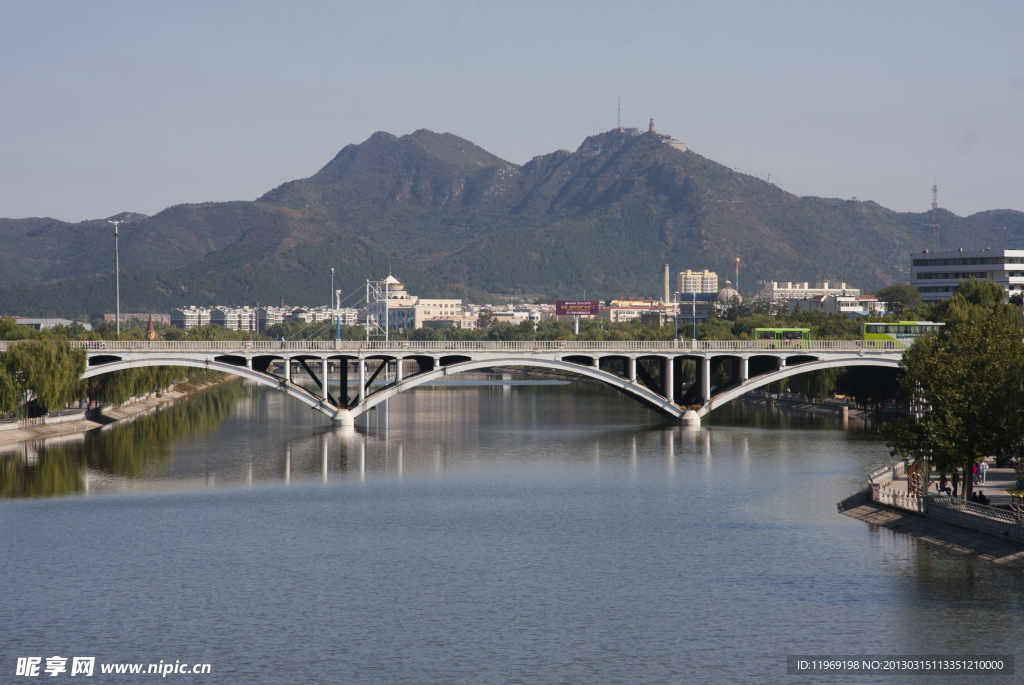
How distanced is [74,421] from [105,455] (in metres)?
20.9

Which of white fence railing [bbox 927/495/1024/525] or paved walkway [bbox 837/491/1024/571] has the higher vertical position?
white fence railing [bbox 927/495/1024/525]

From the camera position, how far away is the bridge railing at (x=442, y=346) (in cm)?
10438

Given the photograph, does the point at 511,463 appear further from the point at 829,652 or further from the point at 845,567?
the point at 829,652

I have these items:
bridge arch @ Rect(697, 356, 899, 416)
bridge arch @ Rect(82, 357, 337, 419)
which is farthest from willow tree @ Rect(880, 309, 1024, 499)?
bridge arch @ Rect(82, 357, 337, 419)

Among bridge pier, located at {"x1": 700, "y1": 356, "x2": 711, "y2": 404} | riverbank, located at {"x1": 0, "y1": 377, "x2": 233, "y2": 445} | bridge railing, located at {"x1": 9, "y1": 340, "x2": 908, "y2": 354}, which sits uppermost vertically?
bridge railing, located at {"x1": 9, "y1": 340, "x2": 908, "y2": 354}

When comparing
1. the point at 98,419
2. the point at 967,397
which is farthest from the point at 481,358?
the point at 967,397

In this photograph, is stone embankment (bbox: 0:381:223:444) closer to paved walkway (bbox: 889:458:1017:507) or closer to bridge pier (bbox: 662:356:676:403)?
bridge pier (bbox: 662:356:676:403)

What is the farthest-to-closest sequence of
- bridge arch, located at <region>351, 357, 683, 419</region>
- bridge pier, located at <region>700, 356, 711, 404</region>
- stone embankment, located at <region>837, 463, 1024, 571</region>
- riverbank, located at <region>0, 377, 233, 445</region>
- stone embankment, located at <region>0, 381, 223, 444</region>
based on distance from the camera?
bridge pier, located at <region>700, 356, 711, 404</region> < bridge arch, located at <region>351, 357, 683, 419</region> < riverbank, located at <region>0, 377, 233, 445</region> < stone embankment, located at <region>0, 381, 223, 444</region> < stone embankment, located at <region>837, 463, 1024, 571</region>

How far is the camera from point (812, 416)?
12325 cm

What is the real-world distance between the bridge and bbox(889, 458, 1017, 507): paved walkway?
40.8 meters

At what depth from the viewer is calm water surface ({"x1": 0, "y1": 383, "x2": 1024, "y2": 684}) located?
3775 centimetres

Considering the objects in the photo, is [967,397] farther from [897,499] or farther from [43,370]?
[43,370]

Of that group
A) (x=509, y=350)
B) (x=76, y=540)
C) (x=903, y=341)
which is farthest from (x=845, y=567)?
(x=903, y=341)

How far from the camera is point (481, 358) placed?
108688mm
